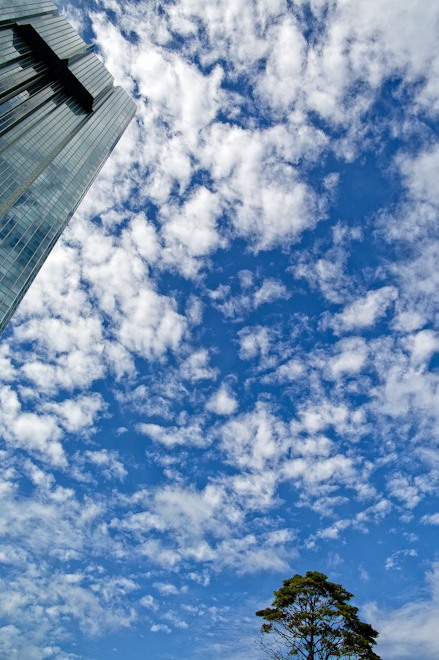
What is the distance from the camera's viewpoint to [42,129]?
395 feet

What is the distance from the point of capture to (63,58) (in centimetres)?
14050

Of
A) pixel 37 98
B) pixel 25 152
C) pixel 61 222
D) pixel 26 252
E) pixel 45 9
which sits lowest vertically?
pixel 26 252

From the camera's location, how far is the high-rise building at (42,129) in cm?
8825

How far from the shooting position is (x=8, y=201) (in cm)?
8962

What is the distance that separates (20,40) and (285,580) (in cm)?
17370

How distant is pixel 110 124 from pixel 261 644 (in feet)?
600

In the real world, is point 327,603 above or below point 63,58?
below

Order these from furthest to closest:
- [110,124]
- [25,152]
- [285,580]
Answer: [110,124]
[25,152]
[285,580]

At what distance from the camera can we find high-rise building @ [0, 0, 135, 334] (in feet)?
290

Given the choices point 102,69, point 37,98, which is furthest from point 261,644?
point 102,69

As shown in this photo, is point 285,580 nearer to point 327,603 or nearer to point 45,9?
point 327,603

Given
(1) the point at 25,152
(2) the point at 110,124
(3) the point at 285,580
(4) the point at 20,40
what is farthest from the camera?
(2) the point at 110,124

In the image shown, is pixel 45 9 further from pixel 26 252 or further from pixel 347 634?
pixel 347 634

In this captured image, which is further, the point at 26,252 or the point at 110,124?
the point at 110,124
